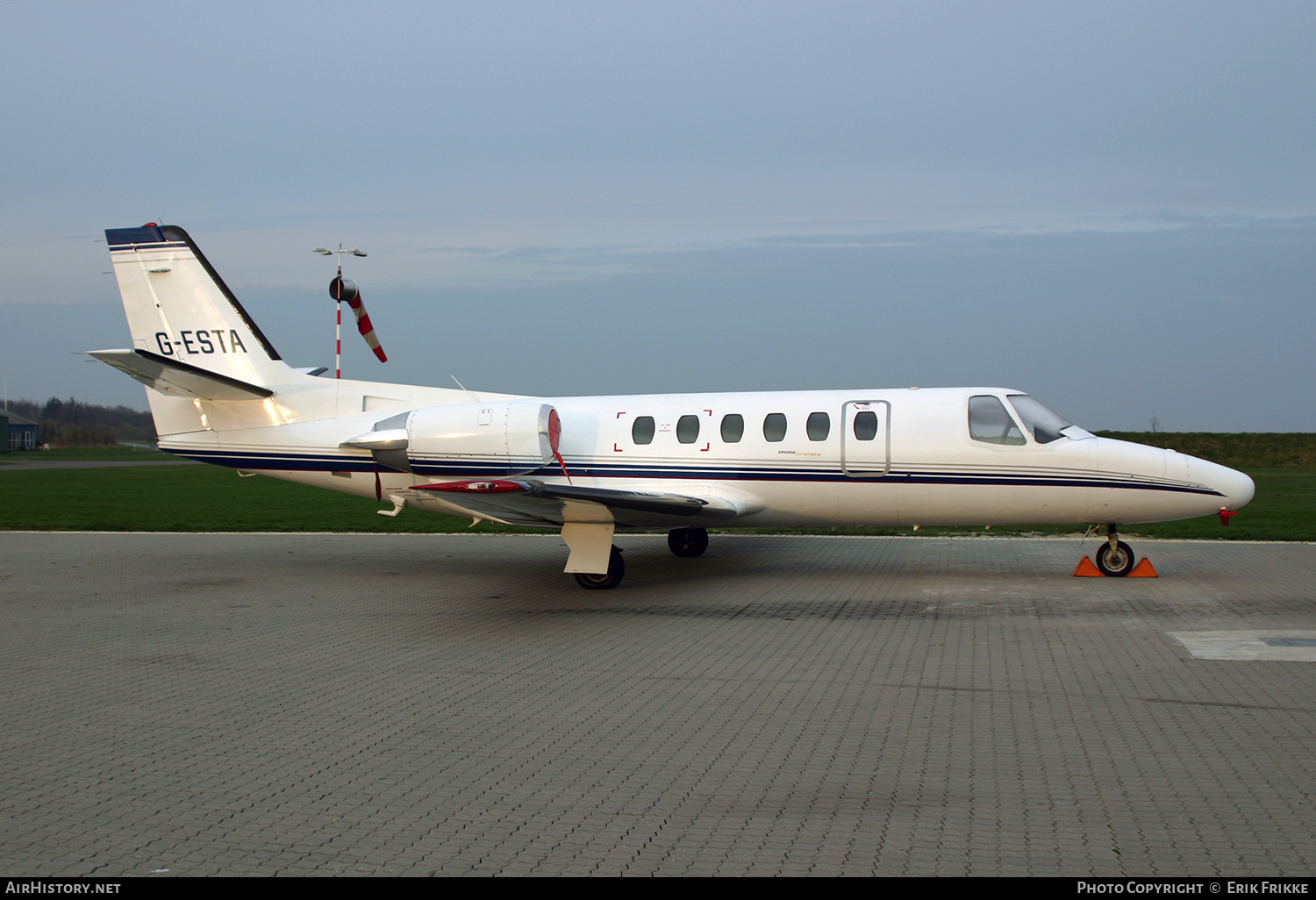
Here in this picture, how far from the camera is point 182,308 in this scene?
1545 cm

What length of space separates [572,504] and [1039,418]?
21.8 ft

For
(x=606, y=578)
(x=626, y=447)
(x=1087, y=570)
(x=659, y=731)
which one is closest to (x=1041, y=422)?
(x=1087, y=570)

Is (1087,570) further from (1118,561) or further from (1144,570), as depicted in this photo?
(1144,570)

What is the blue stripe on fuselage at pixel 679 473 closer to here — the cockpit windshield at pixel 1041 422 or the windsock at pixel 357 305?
the cockpit windshield at pixel 1041 422

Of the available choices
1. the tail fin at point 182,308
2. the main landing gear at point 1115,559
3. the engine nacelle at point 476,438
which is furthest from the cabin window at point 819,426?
the tail fin at point 182,308

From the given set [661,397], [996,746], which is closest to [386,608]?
[661,397]

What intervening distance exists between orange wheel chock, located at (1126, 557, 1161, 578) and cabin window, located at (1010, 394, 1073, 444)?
7.63 ft

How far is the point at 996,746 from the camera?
21.0 feet

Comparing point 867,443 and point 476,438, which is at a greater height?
point 476,438

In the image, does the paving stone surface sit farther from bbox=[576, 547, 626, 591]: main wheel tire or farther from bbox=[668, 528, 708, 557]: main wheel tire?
bbox=[668, 528, 708, 557]: main wheel tire

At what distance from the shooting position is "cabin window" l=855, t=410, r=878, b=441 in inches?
537

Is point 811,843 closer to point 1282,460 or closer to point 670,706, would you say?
point 670,706

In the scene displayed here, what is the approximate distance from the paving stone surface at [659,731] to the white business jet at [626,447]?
1116 millimetres

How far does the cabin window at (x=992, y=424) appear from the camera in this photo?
1334 cm
